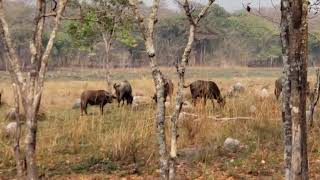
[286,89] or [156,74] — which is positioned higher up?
[156,74]

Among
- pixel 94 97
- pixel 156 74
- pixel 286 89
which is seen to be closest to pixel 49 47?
pixel 156 74

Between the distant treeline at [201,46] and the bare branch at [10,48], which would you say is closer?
the bare branch at [10,48]

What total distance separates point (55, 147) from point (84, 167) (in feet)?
5.69

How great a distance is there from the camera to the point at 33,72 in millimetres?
6105

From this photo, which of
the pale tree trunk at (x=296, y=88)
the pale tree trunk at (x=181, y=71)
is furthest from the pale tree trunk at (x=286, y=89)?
the pale tree trunk at (x=181, y=71)

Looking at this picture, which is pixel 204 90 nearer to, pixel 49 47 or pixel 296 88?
pixel 49 47

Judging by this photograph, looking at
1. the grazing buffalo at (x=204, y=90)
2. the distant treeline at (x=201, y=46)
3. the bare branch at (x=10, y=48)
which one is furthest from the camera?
the distant treeline at (x=201, y=46)

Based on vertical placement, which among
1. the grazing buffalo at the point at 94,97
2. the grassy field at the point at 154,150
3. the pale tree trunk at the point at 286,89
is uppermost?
the pale tree trunk at the point at 286,89

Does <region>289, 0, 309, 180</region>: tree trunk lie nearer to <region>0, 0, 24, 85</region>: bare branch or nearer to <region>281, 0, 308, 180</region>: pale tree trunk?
<region>281, 0, 308, 180</region>: pale tree trunk

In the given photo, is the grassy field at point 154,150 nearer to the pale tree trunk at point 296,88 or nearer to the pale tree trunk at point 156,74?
the pale tree trunk at point 156,74

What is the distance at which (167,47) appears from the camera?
2088 inches

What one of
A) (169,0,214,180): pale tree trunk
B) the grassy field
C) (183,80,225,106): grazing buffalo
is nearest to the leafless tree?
(169,0,214,180): pale tree trunk

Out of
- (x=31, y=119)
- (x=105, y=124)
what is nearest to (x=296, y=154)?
(x=31, y=119)

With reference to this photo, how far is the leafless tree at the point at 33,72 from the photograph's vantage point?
19.6 ft
